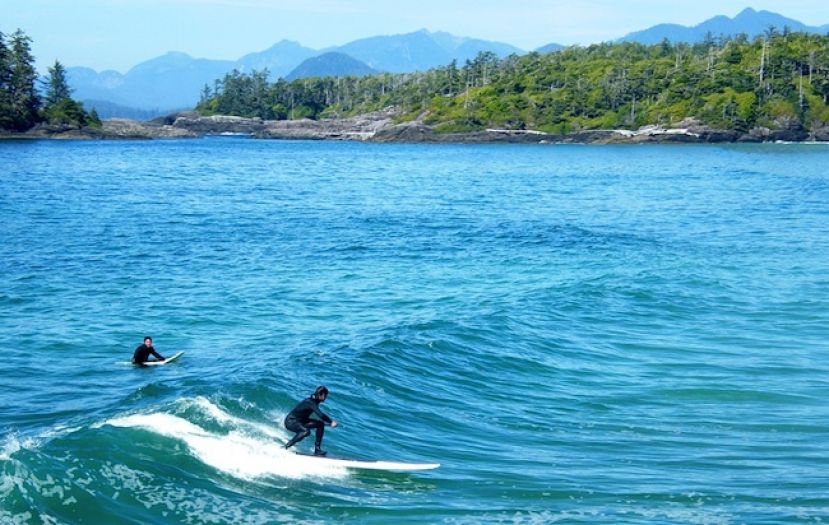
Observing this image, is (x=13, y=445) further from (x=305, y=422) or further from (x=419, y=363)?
(x=419, y=363)

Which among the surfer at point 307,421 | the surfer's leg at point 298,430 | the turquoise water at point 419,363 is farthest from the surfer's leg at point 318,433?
the turquoise water at point 419,363

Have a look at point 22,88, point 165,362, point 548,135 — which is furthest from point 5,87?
point 165,362

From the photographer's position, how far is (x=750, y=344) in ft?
103

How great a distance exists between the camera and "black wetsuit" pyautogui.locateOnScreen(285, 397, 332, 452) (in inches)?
759

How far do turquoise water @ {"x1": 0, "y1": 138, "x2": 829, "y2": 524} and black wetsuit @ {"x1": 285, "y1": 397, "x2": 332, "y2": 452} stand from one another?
655mm

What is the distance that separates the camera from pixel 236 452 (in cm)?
1938

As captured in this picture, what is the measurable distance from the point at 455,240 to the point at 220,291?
19590mm

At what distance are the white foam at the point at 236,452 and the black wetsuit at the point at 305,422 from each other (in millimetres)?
460

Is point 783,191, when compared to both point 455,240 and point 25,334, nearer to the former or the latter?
point 455,240

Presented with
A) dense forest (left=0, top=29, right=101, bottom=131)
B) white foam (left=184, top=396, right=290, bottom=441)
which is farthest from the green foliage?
white foam (left=184, top=396, right=290, bottom=441)

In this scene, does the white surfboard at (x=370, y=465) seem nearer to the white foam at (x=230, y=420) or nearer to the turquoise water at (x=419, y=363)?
the turquoise water at (x=419, y=363)

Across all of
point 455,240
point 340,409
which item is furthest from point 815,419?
point 455,240

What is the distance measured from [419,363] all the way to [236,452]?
9.95 m

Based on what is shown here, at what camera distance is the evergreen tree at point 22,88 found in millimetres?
158250
